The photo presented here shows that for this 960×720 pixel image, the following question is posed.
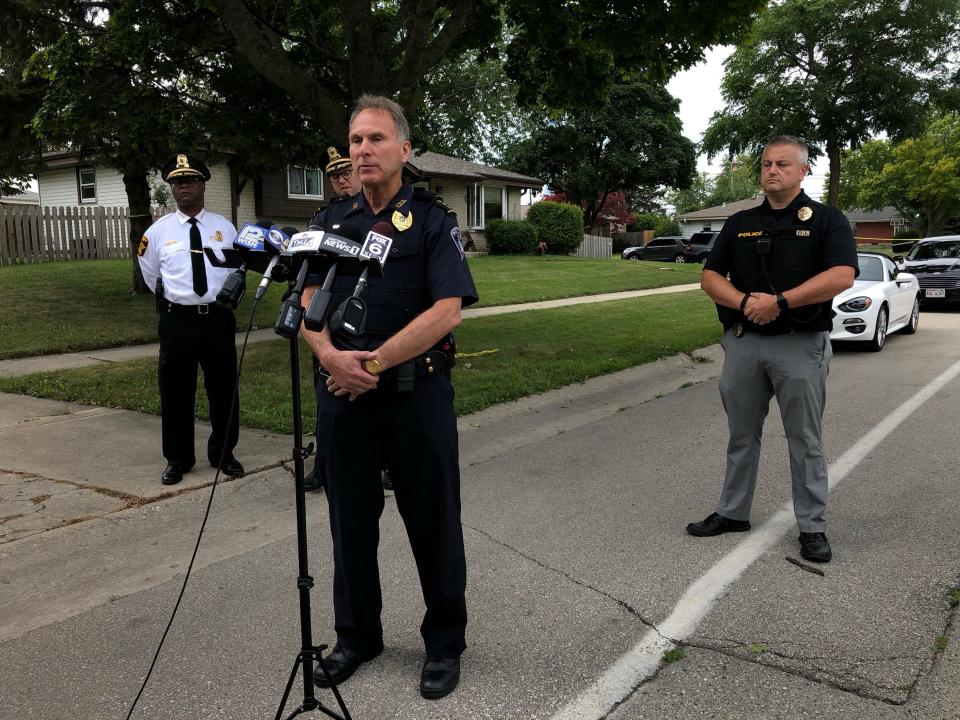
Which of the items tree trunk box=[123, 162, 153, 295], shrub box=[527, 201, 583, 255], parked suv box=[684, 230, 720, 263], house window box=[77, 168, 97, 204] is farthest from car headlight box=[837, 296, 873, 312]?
parked suv box=[684, 230, 720, 263]

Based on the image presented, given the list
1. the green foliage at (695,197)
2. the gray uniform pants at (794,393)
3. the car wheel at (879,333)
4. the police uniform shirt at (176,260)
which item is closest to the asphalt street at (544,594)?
the gray uniform pants at (794,393)

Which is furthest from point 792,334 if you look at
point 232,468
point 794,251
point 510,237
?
point 510,237

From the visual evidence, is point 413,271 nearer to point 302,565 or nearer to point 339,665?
point 302,565

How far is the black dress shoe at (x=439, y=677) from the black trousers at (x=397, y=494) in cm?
3

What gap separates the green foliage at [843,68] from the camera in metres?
24.3

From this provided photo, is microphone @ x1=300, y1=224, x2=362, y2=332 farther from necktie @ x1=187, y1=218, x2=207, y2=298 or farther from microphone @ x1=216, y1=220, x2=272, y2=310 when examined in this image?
necktie @ x1=187, y1=218, x2=207, y2=298

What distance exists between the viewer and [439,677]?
289 cm

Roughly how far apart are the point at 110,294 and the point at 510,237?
61.7 feet

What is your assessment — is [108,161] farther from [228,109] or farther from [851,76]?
[851,76]

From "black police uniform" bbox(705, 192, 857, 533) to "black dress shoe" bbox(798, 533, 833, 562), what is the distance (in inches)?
1.3

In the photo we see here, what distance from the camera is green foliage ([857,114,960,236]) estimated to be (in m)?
44.3

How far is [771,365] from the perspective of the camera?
412 cm

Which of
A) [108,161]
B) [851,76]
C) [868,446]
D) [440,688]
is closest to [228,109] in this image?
[108,161]

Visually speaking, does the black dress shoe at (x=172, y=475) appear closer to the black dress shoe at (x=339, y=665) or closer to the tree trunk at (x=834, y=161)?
the black dress shoe at (x=339, y=665)
